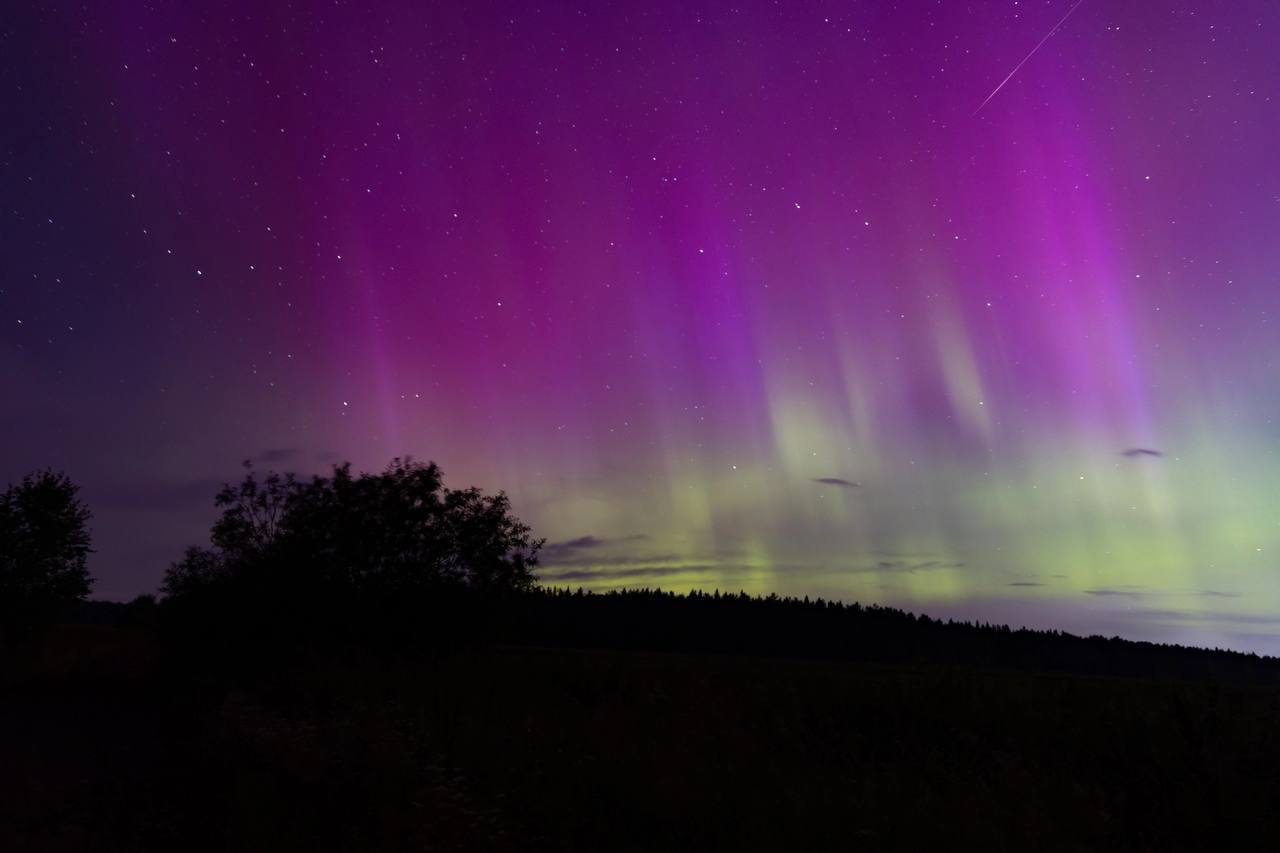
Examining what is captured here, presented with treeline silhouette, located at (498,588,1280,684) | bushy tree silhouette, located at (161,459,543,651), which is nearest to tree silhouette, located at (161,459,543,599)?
bushy tree silhouette, located at (161,459,543,651)

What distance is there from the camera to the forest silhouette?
8422 millimetres

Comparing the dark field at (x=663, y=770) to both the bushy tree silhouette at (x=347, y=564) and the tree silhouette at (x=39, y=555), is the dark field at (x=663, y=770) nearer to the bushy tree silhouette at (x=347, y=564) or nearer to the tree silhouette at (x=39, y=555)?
the bushy tree silhouette at (x=347, y=564)

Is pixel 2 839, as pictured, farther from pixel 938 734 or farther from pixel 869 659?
pixel 869 659

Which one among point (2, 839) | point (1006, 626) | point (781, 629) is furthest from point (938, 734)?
point (1006, 626)

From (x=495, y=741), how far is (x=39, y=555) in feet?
132

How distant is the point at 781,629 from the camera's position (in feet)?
427

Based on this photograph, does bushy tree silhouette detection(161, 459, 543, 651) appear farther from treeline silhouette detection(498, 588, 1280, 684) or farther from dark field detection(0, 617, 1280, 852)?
treeline silhouette detection(498, 588, 1280, 684)

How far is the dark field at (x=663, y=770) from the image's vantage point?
27.0 ft

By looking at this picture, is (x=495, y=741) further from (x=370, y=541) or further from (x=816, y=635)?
(x=816, y=635)

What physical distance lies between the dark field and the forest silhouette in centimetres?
5

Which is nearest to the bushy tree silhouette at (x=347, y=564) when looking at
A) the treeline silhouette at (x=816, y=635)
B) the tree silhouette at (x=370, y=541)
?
the tree silhouette at (x=370, y=541)

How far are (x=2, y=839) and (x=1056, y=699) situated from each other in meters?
17.8

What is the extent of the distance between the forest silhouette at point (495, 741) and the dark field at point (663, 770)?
0.05 meters

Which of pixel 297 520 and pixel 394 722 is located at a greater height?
pixel 297 520
